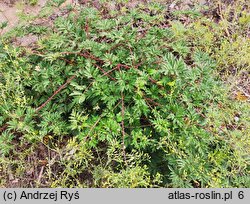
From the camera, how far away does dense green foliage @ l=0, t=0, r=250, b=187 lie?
2090 mm

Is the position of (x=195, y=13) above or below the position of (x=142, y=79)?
above

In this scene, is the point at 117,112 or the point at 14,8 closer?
the point at 117,112

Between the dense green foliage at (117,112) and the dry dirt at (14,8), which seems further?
the dry dirt at (14,8)

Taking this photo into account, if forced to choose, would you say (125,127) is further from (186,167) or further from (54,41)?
(54,41)

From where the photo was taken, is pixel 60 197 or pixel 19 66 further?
pixel 19 66

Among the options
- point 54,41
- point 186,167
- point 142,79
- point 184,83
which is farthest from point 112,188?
point 54,41

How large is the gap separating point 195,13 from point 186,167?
4.72ft

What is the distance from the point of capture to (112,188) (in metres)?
2.03

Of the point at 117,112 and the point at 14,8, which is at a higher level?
the point at 14,8

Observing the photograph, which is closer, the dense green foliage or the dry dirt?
the dense green foliage

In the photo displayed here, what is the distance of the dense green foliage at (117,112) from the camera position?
2090 mm

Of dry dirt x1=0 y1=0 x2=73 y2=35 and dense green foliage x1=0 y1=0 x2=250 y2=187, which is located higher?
dry dirt x1=0 y1=0 x2=73 y2=35

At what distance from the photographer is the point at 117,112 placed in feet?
7.54

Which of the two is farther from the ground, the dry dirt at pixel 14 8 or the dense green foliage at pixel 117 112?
the dry dirt at pixel 14 8
